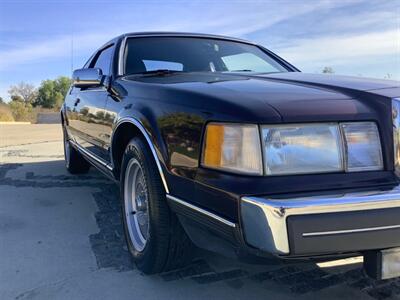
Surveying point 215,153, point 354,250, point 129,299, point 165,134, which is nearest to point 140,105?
point 165,134

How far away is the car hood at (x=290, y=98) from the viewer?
1.88 metres

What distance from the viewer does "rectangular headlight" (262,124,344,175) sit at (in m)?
1.83

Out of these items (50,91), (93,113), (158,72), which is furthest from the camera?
(50,91)

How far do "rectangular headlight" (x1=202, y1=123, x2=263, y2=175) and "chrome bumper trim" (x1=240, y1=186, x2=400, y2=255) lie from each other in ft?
0.58

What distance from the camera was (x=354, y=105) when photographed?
1968 millimetres

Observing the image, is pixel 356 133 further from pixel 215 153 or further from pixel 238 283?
pixel 238 283

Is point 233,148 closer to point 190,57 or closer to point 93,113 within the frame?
point 190,57

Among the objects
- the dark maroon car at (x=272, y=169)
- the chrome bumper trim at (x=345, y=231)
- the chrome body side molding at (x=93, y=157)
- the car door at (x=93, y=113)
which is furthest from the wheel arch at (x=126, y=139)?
the chrome bumper trim at (x=345, y=231)

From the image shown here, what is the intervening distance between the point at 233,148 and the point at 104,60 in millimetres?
2814

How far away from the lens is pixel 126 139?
3078 millimetres

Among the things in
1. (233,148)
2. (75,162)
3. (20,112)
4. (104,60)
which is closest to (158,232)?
(233,148)

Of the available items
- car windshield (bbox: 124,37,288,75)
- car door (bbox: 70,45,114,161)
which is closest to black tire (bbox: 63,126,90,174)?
car door (bbox: 70,45,114,161)

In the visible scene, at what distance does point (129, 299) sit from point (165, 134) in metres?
0.91

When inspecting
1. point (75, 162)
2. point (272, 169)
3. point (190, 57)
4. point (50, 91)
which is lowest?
point (75, 162)
